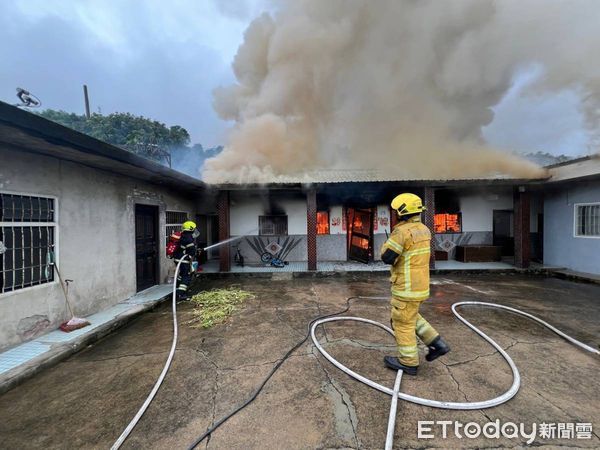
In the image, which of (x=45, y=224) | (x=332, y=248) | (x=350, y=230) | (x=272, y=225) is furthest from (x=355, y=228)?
(x=45, y=224)

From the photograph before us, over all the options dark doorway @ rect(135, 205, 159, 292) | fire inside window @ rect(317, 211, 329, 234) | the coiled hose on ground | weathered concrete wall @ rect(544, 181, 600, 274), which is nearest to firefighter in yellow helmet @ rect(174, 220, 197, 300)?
dark doorway @ rect(135, 205, 159, 292)

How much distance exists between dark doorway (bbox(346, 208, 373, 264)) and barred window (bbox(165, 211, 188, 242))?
6.08m

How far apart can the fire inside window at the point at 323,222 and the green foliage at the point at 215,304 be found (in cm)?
440

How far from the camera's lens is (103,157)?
396 cm

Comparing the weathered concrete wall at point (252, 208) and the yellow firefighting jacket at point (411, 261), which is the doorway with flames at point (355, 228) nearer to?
the weathered concrete wall at point (252, 208)

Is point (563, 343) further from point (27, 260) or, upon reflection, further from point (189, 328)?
point (27, 260)

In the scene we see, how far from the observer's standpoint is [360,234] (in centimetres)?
956

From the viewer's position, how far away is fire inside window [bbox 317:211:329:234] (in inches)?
385

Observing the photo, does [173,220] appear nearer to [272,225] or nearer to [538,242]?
[272,225]

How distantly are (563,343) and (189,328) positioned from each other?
223 inches

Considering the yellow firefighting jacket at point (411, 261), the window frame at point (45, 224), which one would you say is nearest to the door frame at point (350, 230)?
the yellow firefighting jacket at point (411, 261)

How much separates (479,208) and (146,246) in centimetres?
1165

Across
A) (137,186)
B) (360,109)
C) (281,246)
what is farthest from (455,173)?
(137,186)

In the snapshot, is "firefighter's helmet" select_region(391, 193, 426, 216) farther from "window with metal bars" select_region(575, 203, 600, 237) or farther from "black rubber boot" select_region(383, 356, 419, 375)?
"window with metal bars" select_region(575, 203, 600, 237)
